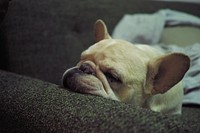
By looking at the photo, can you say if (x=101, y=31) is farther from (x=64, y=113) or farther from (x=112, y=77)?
(x=64, y=113)

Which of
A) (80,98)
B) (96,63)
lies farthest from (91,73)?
(80,98)

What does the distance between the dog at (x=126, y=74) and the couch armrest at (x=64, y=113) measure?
7 cm

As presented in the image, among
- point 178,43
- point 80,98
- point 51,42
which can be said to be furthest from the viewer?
point 178,43

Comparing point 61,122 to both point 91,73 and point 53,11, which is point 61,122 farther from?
point 53,11

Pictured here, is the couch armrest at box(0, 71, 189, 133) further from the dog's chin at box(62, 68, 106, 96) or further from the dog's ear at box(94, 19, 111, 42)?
the dog's ear at box(94, 19, 111, 42)

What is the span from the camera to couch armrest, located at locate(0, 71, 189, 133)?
0.57 metres

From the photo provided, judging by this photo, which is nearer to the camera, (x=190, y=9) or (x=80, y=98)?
(x=80, y=98)

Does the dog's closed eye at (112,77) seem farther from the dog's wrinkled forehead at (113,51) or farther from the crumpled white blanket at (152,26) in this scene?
the crumpled white blanket at (152,26)

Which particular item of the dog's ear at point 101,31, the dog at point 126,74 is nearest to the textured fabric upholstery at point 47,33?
the dog's ear at point 101,31

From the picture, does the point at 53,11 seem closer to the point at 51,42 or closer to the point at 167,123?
the point at 51,42

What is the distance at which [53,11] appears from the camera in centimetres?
139

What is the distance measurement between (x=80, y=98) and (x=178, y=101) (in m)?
0.37

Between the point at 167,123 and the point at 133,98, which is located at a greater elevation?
the point at 167,123

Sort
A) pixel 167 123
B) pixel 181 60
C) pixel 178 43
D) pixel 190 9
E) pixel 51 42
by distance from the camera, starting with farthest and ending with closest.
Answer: pixel 190 9, pixel 178 43, pixel 51 42, pixel 181 60, pixel 167 123
